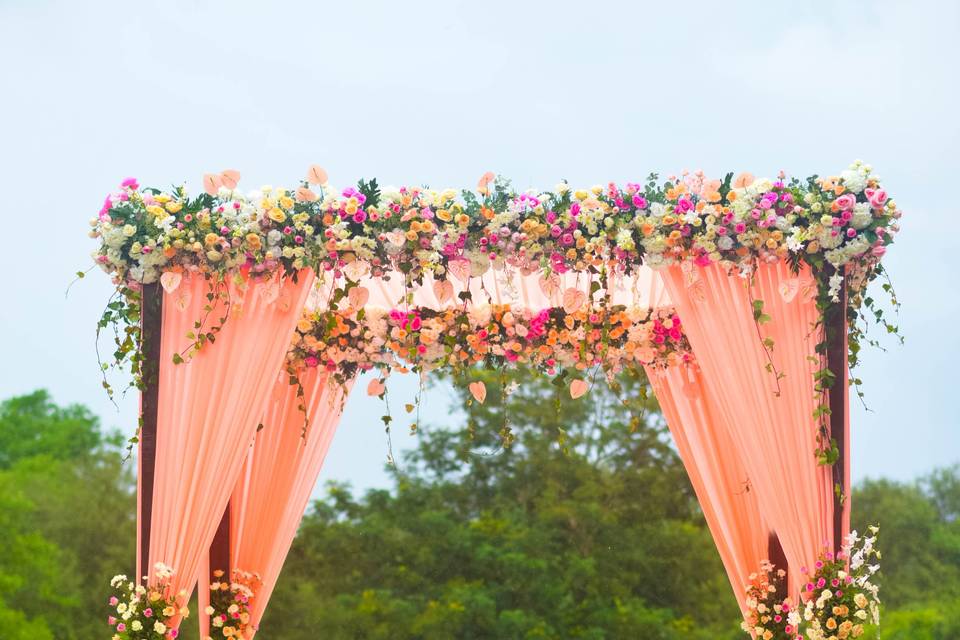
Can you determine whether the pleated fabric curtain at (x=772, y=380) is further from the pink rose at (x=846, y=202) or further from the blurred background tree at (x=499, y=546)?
the blurred background tree at (x=499, y=546)

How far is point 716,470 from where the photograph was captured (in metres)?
5.38

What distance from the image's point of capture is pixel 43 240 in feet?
71.5

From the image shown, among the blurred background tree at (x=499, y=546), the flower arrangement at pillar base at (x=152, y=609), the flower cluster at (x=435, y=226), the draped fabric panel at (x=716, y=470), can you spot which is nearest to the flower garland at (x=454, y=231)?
the flower cluster at (x=435, y=226)

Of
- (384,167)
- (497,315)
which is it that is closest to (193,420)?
(497,315)

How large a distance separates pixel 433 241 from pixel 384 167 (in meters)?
20.6

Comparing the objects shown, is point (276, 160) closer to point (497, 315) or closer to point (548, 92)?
point (548, 92)

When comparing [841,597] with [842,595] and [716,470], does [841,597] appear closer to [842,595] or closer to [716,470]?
[842,595]

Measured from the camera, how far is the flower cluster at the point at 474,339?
206 inches

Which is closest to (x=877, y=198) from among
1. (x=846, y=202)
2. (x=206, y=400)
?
(x=846, y=202)

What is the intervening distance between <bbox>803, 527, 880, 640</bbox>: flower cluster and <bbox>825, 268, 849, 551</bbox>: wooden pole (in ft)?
0.33

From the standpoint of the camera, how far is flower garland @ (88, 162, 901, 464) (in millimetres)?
4203

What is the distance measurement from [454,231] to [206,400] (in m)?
1.17

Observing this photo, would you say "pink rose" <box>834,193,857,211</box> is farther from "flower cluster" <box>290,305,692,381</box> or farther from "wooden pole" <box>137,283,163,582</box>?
"wooden pole" <box>137,283,163,582</box>

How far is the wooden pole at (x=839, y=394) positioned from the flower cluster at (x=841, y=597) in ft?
0.33
